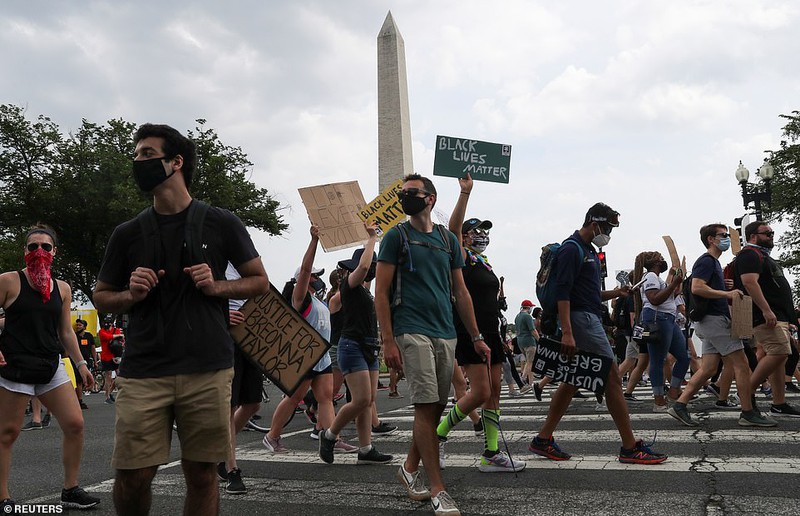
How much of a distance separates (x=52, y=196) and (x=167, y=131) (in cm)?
3421

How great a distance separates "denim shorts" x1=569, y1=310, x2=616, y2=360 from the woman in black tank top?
11.1ft

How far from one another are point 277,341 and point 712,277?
489cm

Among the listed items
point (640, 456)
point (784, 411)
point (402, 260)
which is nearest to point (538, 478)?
point (640, 456)

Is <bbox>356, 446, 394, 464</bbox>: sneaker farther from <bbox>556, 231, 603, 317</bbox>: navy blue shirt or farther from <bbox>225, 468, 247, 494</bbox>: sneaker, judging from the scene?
<bbox>556, 231, 603, 317</bbox>: navy blue shirt

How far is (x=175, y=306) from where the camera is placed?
2844 mm

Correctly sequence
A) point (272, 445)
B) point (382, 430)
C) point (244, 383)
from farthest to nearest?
point (382, 430) < point (272, 445) < point (244, 383)

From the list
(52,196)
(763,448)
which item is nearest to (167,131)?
(763,448)

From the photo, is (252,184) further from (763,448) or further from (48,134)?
(763,448)

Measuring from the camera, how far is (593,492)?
4227 millimetres

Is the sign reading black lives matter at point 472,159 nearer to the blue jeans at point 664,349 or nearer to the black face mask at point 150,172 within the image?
the blue jeans at point 664,349

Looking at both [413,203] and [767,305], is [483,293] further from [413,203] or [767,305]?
[767,305]

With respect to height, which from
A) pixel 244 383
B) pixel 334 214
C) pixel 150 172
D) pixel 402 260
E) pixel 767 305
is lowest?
pixel 244 383

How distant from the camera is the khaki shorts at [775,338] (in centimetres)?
675

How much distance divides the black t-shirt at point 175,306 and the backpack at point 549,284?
9.42 ft
